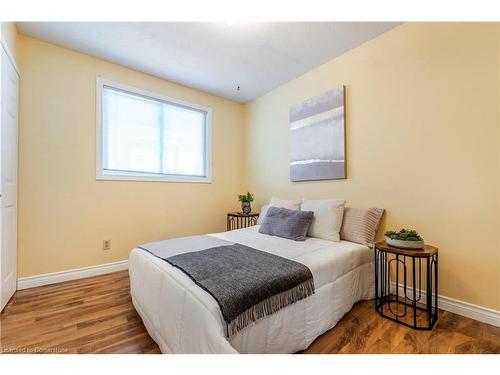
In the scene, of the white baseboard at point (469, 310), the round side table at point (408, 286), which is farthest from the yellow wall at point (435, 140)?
the round side table at point (408, 286)

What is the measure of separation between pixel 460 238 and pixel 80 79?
3.98 metres

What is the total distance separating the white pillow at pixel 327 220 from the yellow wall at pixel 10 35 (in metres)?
3.02

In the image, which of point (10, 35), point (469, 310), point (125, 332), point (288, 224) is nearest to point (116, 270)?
point (125, 332)

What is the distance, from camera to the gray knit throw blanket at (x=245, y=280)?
114 centimetres

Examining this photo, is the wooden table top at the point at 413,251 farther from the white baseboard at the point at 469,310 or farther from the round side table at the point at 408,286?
the white baseboard at the point at 469,310

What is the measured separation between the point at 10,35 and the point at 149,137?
149 centimetres

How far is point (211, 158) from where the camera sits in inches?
144

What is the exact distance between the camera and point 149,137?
3.13 metres

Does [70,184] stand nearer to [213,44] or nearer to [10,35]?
[10,35]

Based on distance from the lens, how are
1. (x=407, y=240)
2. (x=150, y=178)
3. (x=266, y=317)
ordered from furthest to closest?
(x=150, y=178)
(x=407, y=240)
(x=266, y=317)

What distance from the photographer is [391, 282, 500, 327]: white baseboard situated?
165 centimetres
